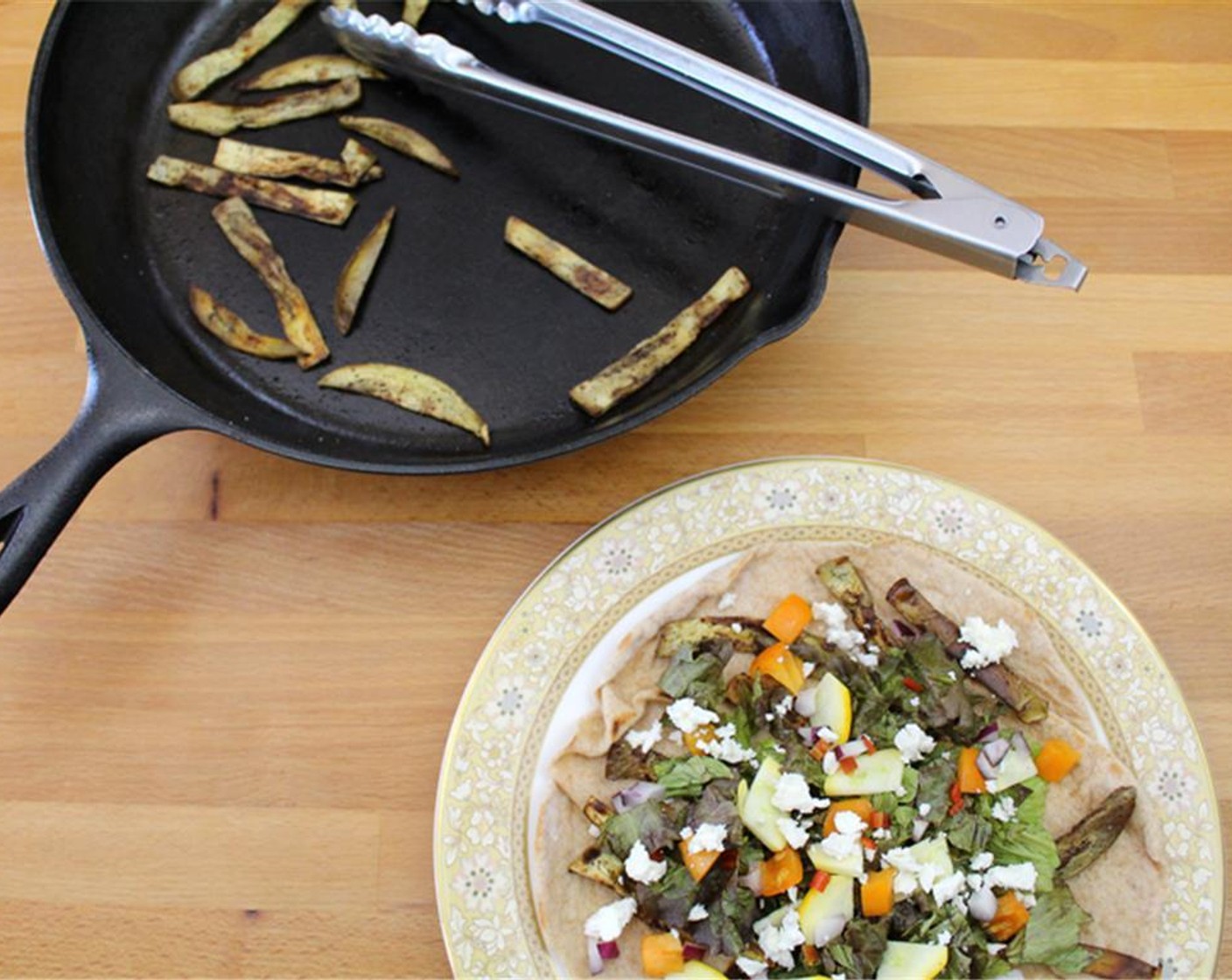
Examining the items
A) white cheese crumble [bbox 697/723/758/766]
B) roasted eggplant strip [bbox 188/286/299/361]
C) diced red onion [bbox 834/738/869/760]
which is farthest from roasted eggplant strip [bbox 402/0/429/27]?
diced red onion [bbox 834/738/869/760]

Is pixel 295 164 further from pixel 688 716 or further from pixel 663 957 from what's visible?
pixel 663 957

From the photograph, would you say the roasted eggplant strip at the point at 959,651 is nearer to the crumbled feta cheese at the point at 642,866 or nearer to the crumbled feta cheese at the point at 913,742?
the crumbled feta cheese at the point at 913,742

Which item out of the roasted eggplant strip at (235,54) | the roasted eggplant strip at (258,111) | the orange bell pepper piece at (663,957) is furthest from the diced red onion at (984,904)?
the roasted eggplant strip at (235,54)

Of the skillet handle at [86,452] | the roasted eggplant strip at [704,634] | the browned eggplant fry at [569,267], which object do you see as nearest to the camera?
the skillet handle at [86,452]

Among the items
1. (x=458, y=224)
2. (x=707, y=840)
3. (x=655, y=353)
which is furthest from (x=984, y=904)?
(x=458, y=224)

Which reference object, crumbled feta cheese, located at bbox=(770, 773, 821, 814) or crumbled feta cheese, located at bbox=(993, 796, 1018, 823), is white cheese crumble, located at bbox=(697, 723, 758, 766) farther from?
crumbled feta cheese, located at bbox=(993, 796, 1018, 823)
